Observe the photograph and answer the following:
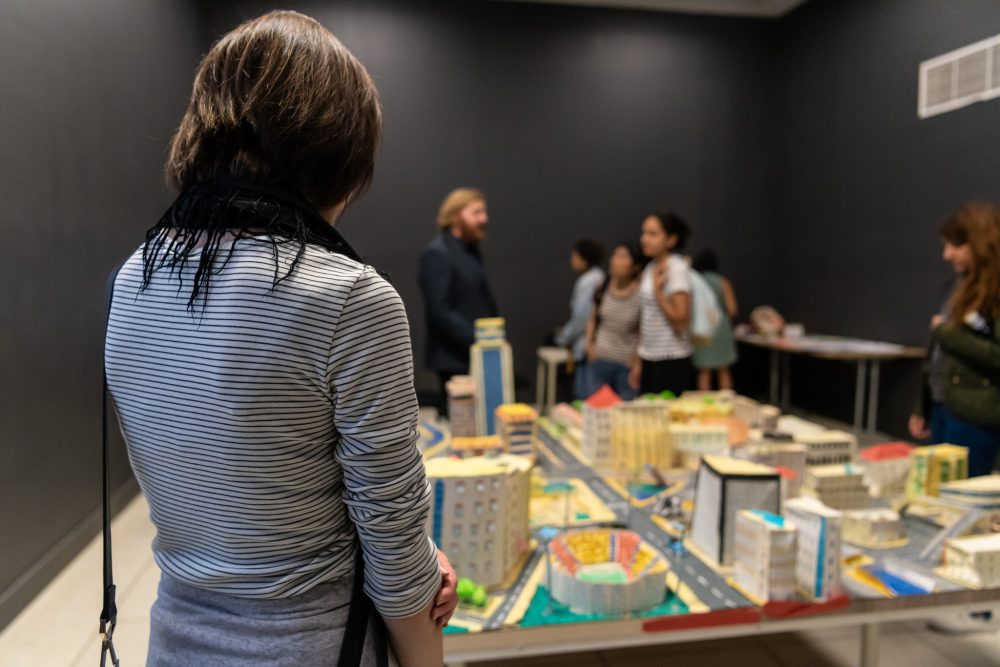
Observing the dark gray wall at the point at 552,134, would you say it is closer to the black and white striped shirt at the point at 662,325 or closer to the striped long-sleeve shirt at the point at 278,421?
the black and white striped shirt at the point at 662,325

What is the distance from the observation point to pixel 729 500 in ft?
6.38

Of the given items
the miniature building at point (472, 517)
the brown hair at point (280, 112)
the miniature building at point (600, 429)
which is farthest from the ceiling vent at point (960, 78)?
the brown hair at point (280, 112)

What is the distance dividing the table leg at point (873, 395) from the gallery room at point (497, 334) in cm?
4

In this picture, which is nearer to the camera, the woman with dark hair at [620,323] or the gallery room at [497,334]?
the gallery room at [497,334]

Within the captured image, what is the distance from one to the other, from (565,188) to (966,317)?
4.20 m

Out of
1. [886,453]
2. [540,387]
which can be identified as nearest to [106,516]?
→ [886,453]

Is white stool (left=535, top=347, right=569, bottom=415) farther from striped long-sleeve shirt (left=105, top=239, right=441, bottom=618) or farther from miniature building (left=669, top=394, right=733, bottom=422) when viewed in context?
striped long-sleeve shirt (left=105, top=239, right=441, bottom=618)

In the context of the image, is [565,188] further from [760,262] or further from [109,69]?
[109,69]

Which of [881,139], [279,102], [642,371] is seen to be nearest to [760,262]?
[881,139]

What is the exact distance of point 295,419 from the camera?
75 centimetres

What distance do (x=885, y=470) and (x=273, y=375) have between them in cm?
236

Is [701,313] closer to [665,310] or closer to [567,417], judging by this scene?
[665,310]

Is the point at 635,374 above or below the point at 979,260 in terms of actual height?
below

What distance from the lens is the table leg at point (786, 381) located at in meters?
6.19
